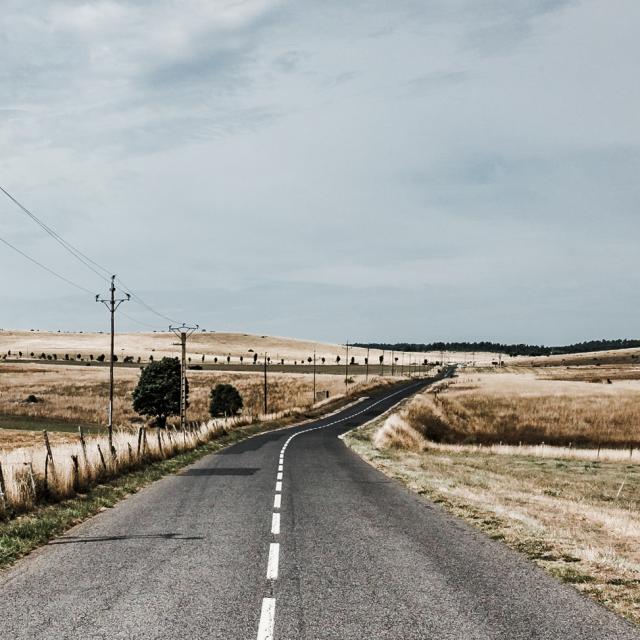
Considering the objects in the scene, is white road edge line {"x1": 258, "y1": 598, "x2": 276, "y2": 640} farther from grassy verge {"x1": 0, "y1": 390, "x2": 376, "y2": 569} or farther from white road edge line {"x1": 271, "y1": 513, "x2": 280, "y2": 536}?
grassy verge {"x1": 0, "y1": 390, "x2": 376, "y2": 569}

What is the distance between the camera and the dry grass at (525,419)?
57562 mm

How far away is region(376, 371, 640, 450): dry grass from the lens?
189 ft

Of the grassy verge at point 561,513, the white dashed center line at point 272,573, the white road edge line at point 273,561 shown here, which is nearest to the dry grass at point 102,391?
the grassy verge at point 561,513

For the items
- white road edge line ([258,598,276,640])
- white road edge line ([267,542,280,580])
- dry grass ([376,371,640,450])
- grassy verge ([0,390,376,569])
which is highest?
white road edge line ([258,598,276,640])

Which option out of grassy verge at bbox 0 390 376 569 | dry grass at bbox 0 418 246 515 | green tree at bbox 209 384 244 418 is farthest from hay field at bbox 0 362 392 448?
grassy verge at bbox 0 390 376 569

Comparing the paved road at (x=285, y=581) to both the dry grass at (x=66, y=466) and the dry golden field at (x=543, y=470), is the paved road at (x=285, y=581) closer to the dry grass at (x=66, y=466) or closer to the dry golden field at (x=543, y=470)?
the dry golden field at (x=543, y=470)

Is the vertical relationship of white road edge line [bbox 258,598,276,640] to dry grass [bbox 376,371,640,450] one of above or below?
above

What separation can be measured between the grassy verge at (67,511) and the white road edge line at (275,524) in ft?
12.9

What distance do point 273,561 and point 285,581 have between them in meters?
1.14

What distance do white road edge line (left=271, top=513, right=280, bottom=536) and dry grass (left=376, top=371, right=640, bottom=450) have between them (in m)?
29.6

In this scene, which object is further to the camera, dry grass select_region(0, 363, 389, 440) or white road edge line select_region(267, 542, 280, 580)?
dry grass select_region(0, 363, 389, 440)

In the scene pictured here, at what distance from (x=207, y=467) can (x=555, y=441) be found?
4163 centimetres

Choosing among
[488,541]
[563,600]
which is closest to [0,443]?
[488,541]

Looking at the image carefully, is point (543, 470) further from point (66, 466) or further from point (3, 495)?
point (3, 495)
